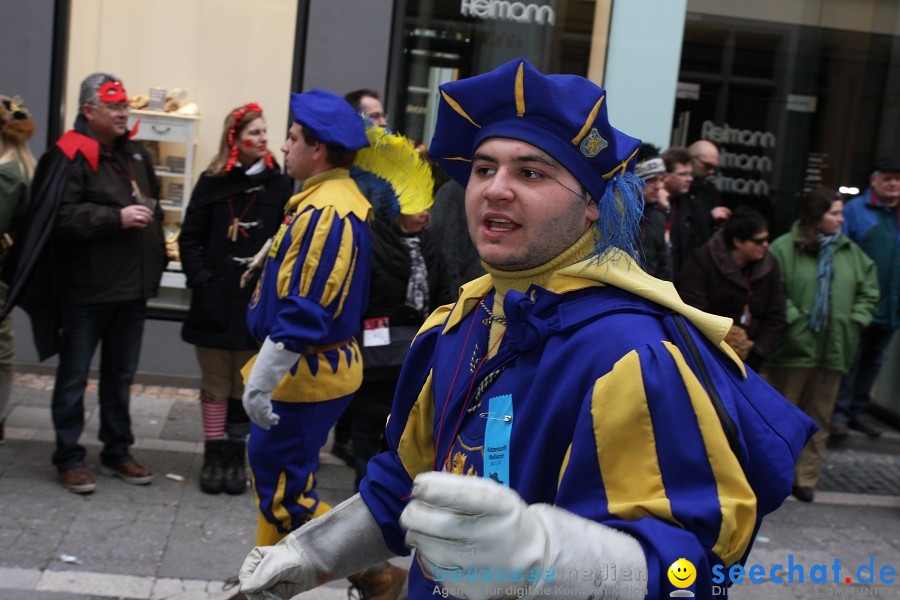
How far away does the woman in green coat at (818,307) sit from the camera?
636 centimetres

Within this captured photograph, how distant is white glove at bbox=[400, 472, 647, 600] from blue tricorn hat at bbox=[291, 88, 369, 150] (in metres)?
2.88

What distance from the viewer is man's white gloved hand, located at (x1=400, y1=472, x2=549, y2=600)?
1466 millimetres

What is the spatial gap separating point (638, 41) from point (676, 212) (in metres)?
1.74

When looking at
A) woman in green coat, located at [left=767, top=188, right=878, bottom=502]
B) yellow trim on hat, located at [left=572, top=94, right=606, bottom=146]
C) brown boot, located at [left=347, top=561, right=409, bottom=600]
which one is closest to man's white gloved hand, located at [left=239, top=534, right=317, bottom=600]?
yellow trim on hat, located at [left=572, top=94, right=606, bottom=146]

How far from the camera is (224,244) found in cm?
560

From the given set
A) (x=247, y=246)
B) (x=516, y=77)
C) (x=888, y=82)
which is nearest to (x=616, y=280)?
(x=516, y=77)

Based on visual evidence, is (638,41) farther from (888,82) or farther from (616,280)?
(616,280)

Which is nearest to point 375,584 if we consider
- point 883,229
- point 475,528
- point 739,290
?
point 475,528

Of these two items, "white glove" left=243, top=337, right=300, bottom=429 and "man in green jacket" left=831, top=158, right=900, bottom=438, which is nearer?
"white glove" left=243, top=337, right=300, bottom=429

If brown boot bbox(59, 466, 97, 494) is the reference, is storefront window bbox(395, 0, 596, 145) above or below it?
above

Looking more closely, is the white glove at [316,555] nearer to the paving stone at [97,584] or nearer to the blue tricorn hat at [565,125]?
the blue tricorn hat at [565,125]

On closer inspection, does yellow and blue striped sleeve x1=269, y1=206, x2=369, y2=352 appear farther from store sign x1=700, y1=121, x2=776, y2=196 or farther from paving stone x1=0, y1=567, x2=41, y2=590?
store sign x1=700, y1=121, x2=776, y2=196

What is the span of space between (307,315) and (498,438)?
2.24 meters

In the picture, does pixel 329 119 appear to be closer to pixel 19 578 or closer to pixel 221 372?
pixel 221 372
